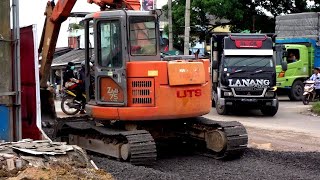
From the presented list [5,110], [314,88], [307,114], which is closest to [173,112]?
[5,110]

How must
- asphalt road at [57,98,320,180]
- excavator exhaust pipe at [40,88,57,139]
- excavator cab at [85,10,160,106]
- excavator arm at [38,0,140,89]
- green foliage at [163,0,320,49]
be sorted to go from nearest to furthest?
asphalt road at [57,98,320,180] → excavator cab at [85,10,160,106] → excavator arm at [38,0,140,89] → excavator exhaust pipe at [40,88,57,139] → green foliage at [163,0,320,49]

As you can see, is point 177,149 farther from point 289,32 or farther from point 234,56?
point 289,32

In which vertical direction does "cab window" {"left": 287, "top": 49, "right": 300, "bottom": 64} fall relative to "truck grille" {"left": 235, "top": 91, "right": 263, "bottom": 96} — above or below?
above

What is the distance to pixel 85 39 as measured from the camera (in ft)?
33.3

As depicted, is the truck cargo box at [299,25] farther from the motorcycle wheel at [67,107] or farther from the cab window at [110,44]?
the cab window at [110,44]

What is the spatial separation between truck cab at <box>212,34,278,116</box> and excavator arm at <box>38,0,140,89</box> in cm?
792

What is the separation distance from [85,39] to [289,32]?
1892 cm

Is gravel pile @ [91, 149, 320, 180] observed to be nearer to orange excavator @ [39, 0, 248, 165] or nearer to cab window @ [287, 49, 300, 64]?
orange excavator @ [39, 0, 248, 165]

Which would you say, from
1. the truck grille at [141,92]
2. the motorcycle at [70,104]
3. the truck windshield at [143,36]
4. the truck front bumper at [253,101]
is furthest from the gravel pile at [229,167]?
the motorcycle at [70,104]

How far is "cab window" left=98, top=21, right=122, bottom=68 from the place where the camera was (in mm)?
9344

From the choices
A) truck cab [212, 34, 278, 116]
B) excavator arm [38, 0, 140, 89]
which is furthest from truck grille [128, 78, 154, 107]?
truck cab [212, 34, 278, 116]

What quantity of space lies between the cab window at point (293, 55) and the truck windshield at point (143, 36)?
1506 cm

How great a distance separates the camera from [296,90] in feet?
79.2

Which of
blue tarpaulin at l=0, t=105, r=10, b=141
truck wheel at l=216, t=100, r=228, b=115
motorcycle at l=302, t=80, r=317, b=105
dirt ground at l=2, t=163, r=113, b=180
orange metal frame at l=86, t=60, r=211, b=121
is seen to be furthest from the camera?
motorcycle at l=302, t=80, r=317, b=105
